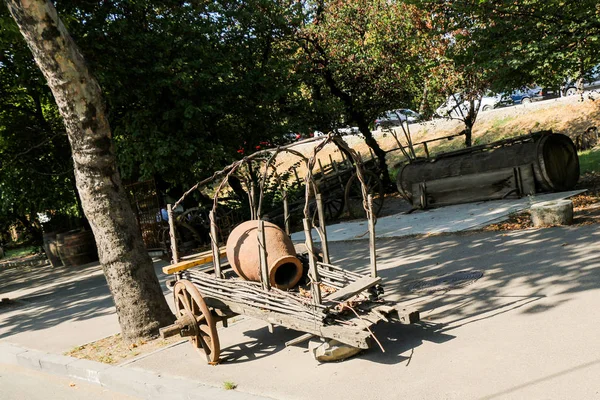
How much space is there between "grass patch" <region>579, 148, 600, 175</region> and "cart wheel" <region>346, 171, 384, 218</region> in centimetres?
569

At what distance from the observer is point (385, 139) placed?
104 ft

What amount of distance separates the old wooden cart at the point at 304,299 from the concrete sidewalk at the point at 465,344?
0.34 m

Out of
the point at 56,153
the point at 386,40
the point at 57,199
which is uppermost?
the point at 386,40

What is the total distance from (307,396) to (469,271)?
409cm

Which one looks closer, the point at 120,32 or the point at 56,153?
the point at 120,32

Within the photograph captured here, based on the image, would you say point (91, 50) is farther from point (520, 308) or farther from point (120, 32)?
point (520, 308)

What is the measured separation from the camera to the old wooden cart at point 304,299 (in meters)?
5.36

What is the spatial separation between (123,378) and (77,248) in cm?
1325

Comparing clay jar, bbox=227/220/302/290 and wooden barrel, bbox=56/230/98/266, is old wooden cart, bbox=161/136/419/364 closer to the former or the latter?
clay jar, bbox=227/220/302/290

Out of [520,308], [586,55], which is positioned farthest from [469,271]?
[586,55]

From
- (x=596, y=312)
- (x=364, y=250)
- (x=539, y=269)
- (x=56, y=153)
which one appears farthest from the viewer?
(x=56, y=153)

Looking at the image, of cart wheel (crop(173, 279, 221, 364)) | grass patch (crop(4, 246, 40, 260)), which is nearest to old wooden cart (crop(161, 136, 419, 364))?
cart wheel (crop(173, 279, 221, 364))

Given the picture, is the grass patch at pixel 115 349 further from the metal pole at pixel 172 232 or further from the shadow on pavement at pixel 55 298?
the shadow on pavement at pixel 55 298

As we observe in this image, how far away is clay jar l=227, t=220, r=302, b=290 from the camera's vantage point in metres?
6.42
